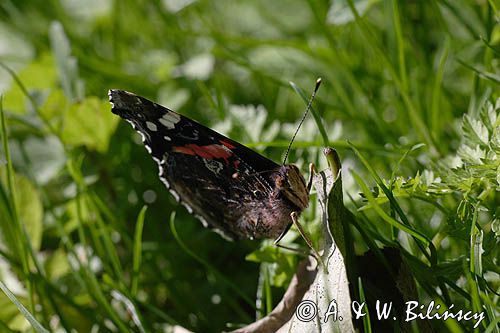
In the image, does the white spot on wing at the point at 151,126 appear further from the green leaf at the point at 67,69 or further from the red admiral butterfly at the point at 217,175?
the green leaf at the point at 67,69

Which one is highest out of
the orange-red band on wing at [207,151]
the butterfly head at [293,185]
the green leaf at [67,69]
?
the green leaf at [67,69]

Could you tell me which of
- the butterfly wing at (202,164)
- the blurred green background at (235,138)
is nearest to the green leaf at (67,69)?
the blurred green background at (235,138)

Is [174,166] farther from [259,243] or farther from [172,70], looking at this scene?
[172,70]

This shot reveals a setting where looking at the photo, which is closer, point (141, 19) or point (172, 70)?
point (172, 70)

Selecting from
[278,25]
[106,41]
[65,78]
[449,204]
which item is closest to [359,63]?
[278,25]

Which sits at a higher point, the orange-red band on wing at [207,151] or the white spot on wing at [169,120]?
the white spot on wing at [169,120]

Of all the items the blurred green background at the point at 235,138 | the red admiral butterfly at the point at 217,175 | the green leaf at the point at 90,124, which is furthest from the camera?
the green leaf at the point at 90,124

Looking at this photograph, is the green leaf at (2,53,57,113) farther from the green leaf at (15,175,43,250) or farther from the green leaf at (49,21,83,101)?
the green leaf at (15,175,43,250)

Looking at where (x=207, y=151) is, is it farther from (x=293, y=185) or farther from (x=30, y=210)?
(x=30, y=210)
